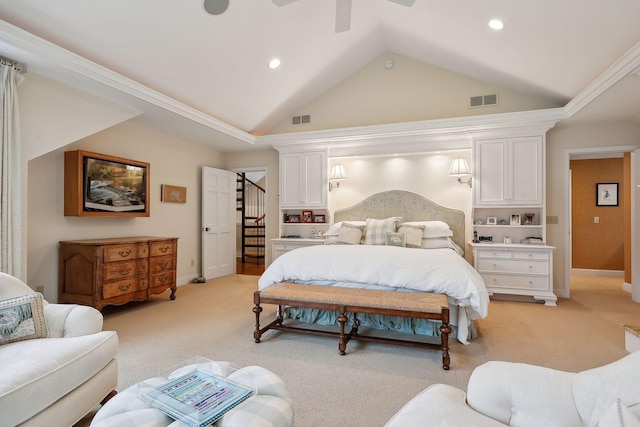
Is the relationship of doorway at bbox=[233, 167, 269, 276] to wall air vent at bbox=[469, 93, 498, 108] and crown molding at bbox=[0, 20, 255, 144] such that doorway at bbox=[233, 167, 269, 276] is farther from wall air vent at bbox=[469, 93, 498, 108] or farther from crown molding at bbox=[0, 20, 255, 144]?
wall air vent at bbox=[469, 93, 498, 108]

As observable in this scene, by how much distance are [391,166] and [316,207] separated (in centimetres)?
146

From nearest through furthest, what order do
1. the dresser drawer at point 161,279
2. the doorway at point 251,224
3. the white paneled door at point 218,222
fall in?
the dresser drawer at point 161,279 < the white paneled door at point 218,222 < the doorway at point 251,224

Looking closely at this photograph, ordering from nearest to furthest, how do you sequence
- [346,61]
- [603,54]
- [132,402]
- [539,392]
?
1. [539,392]
2. [132,402]
3. [603,54]
4. [346,61]

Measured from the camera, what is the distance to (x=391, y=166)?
Answer: 220 inches

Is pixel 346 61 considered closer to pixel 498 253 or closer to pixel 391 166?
pixel 391 166

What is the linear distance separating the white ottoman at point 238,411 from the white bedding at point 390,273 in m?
1.88

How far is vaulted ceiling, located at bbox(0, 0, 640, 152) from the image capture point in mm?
2881

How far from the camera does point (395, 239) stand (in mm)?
4426

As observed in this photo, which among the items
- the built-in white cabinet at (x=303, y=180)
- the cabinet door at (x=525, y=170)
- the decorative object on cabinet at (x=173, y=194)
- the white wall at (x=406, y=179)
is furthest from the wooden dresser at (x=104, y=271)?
the cabinet door at (x=525, y=170)

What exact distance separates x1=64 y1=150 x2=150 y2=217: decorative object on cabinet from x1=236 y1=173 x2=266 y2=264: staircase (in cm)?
391

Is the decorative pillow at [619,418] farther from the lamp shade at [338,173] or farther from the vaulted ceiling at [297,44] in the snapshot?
the lamp shade at [338,173]

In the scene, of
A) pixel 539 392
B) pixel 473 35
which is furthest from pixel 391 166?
pixel 539 392

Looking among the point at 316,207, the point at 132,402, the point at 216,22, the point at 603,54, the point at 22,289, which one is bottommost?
the point at 132,402

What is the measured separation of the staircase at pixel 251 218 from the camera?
859 cm
